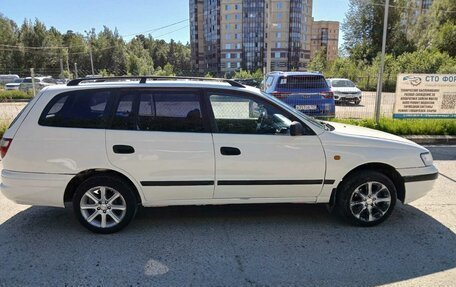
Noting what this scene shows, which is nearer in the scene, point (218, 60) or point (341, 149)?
point (341, 149)

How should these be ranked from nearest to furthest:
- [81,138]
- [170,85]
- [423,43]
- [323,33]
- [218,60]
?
[81,138]
[170,85]
[423,43]
[218,60]
[323,33]

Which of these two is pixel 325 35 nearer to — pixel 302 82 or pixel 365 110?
pixel 365 110

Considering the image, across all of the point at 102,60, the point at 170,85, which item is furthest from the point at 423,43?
the point at 102,60

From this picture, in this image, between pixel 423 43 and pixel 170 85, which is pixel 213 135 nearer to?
pixel 170 85

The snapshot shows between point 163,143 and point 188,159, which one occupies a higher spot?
point 163,143

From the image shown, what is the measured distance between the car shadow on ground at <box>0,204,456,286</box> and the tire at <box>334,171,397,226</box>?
0.14 meters

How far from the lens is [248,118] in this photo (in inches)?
167

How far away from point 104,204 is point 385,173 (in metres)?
3.20

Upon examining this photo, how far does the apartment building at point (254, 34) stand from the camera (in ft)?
302

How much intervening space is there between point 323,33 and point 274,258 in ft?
432

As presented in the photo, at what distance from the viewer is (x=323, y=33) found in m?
125

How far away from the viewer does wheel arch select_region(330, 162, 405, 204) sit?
13.4 feet

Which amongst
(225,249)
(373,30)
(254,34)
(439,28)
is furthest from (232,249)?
(254,34)

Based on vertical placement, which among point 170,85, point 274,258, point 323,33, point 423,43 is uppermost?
point 323,33
